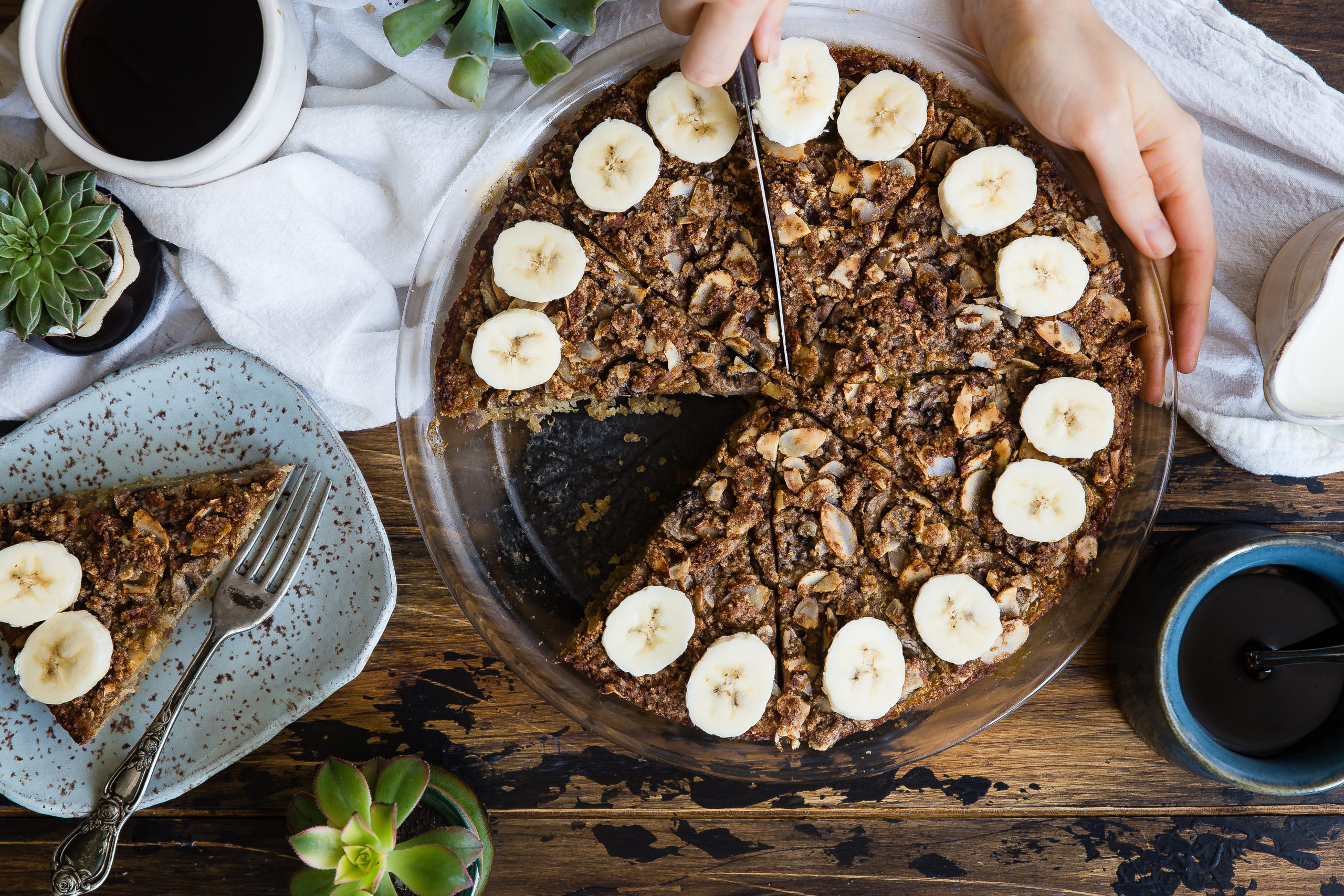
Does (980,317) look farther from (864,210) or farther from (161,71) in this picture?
(161,71)

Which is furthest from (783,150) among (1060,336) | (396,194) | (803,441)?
(396,194)

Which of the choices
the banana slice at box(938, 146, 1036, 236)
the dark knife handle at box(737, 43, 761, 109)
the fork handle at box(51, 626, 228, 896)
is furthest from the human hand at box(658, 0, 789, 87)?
the fork handle at box(51, 626, 228, 896)

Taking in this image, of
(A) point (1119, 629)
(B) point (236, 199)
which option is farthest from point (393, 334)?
(A) point (1119, 629)

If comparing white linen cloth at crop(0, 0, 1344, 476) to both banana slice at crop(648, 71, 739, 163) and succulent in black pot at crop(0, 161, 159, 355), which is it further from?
banana slice at crop(648, 71, 739, 163)

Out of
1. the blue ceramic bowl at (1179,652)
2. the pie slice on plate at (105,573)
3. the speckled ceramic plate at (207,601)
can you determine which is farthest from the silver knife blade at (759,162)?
the pie slice on plate at (105,573)

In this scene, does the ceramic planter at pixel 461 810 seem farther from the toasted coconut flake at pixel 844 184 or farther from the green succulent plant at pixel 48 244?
the toasted coconut flake at pixel 844 184

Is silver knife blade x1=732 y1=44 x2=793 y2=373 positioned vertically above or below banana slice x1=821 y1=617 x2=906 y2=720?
above
